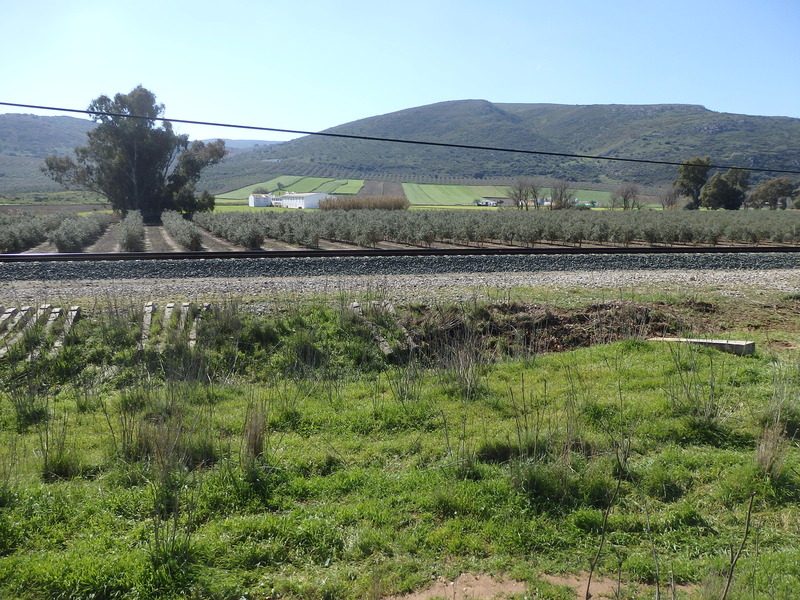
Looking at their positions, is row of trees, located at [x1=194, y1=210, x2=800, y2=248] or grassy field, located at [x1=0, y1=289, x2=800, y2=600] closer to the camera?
grassy field, located at [x1=0, y1=289, x2=800, y2=600]

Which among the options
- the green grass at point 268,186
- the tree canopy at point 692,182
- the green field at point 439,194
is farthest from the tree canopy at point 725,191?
the green grass at point 268,186

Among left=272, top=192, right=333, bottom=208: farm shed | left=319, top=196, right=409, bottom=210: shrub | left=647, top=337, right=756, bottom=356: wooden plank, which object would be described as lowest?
left=647, top=337, right=756, bottom=356: wooden plank

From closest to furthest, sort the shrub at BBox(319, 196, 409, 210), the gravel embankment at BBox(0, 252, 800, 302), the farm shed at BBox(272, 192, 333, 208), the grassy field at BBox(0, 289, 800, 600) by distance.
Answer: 1. the grassy field at BBox(0, 289, 800, 600)
2. the gravel embankment at BBox(0, 252, 800, 302)
3. the shrub at BBox(319, 196, 409, 210)
4. the farm shed at BBox(272, 192, 333, 208)

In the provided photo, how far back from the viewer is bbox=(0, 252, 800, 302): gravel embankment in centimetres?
1223

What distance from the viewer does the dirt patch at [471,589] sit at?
3424 millimetres

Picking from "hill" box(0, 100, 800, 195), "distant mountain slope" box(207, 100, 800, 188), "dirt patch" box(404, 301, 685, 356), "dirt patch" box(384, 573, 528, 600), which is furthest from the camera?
"distant mountain slope" box(207, 100, 800, 188)

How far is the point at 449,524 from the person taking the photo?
4.09m

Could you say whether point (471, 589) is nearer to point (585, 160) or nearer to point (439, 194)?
point (439, 194)

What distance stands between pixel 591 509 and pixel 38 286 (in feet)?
40.6

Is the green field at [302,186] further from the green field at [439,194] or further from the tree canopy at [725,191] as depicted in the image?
the tree canopy at [725,191]

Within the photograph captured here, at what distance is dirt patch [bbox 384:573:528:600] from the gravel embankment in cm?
823

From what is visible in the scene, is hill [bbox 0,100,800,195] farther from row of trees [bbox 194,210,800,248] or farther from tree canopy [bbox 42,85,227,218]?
row of trees [bbox 194,210,800,248]

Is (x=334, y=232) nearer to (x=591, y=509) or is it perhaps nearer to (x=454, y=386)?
(x=454, y=386)

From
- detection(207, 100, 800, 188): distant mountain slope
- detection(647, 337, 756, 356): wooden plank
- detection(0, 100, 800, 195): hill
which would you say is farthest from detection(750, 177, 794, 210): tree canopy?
detection(647, 337, 756, 356): wooden plank
